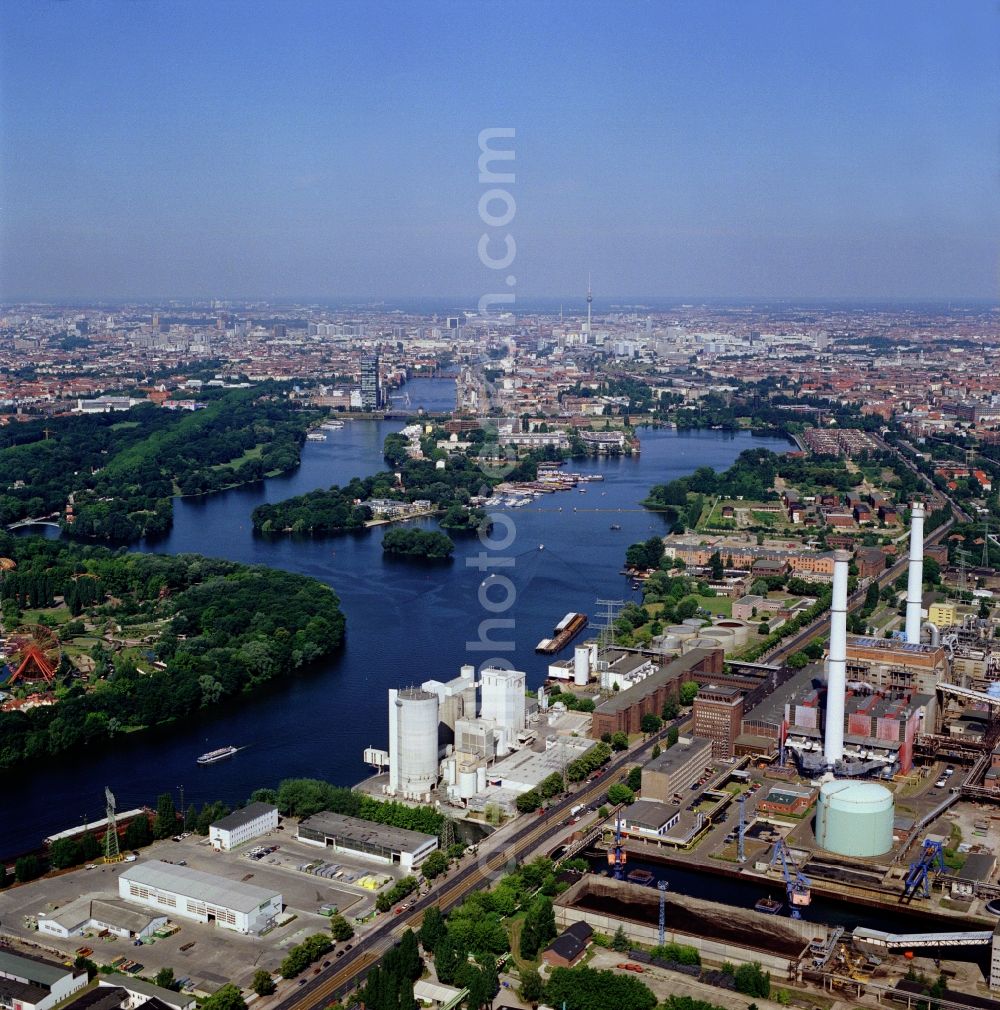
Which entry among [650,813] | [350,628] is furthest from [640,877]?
[350,628]

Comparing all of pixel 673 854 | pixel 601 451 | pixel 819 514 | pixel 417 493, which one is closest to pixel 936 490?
pixel 819 514

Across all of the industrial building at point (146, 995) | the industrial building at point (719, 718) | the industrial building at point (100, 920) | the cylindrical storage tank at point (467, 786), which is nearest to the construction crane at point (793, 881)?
the industrial building at point (719, 718)

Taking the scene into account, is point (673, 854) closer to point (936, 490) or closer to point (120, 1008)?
point (120, 1008)

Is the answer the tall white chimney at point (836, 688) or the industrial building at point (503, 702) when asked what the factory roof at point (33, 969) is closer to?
the industrial building at point (503, 702)

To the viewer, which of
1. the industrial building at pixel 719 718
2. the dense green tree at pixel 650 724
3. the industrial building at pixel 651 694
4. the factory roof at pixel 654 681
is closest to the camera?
the industrial building at pixel 719 718

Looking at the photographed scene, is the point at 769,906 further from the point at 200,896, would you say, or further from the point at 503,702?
the point at 200,896

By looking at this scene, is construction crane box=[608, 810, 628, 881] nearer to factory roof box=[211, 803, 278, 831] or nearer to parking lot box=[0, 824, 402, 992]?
parking lot box=[0, 824, 402, 992]

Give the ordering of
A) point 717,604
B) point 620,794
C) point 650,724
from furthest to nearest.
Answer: point 717,604 < point 650,724 < point 620,794
